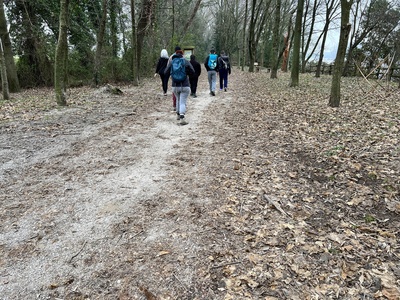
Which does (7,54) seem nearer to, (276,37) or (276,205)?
(276,205)

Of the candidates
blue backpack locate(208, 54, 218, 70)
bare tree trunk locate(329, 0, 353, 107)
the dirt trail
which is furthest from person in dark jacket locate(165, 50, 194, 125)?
bare tree trunk locate(329, 0, 353, 107)

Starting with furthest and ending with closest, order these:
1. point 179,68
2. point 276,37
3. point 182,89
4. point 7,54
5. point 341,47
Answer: point 276,37 < point 7,54 < point 341,47 < point 182,89 < point 179,68

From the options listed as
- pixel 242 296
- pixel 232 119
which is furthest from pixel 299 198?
pixel 232 119

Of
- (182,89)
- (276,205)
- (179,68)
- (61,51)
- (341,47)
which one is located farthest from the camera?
(61,51)

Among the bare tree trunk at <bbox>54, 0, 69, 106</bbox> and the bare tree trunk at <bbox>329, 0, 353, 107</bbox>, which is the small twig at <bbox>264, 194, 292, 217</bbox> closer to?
the bare tree trunk at <bbox>329, 0, 353, 107</bbox>

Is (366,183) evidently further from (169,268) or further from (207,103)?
(207,103)

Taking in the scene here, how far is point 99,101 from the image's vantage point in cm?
1092

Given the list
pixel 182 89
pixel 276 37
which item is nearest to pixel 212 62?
pixel 182 89

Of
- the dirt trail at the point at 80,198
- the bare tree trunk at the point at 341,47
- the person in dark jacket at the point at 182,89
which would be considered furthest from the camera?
the bare tree trunk at the point at 341,47

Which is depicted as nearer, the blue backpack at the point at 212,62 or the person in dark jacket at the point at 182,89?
the person in dark jacket at the point at 182,89

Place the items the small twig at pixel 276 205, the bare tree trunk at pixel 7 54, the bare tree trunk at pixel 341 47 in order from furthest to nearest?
the bare tree trunk at pixel 7 54, the bare tree trunk at pixel 341 47, the small twig at pixel 276 205

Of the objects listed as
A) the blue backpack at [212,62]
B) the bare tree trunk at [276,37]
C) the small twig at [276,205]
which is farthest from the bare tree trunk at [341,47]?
the bare tree trunk at [276,37]

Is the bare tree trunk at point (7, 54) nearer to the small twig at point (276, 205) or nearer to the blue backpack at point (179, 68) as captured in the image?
the blue backpack at point (179, 68)

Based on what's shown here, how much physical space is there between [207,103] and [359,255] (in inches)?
326
